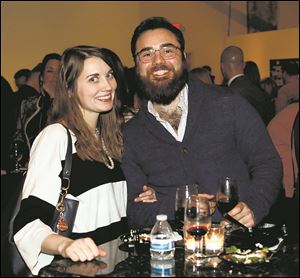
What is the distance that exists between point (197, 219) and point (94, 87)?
2.82ft

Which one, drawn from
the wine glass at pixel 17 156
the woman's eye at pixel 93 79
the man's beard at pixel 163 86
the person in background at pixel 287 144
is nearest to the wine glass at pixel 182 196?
the woman's eye at pixel 93 79

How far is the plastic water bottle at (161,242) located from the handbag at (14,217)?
0.44m

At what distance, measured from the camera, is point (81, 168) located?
2.50 metres

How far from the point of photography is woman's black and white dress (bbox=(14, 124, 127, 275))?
2338 mm

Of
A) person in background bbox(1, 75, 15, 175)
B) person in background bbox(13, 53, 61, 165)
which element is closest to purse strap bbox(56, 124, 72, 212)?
person in background bbox(13, 53, 61, 165)

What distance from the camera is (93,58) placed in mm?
2711

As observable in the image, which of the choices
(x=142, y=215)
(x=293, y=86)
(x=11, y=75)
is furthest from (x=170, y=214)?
→ (x=11, y=75)

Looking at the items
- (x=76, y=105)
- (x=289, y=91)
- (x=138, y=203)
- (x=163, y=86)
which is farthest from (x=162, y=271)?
(x=289, y=91)

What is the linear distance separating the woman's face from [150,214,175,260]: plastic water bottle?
77 cm

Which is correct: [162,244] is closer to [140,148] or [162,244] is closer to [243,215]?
[243,215]

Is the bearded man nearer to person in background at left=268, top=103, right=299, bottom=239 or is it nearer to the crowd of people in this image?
the crowd of people

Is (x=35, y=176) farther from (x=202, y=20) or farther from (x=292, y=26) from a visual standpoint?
(x=202, y=20)

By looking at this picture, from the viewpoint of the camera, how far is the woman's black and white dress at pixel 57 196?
7.67ft

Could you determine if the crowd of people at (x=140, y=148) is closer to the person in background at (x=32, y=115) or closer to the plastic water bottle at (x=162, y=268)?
the plastic water bottle at (x=162, y=268)
